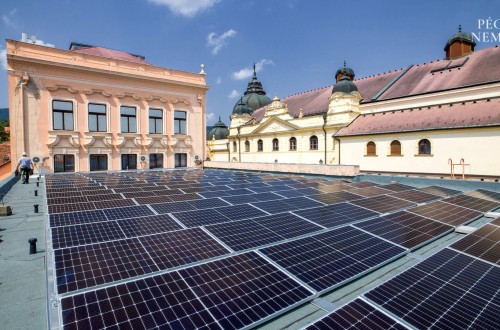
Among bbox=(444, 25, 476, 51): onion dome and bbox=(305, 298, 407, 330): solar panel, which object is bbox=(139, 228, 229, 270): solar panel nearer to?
bbox=(305, 298, 407, 330): solar panel

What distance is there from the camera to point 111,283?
3.31 m

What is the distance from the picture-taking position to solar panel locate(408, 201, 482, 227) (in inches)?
270

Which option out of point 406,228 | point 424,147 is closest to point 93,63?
Result: point 406,228

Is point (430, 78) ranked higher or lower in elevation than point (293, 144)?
higher

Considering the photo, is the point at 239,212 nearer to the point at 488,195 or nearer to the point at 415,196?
the point at 415,196

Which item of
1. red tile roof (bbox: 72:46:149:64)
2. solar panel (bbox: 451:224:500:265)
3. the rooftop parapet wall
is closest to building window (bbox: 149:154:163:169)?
the rooftop parapet wall

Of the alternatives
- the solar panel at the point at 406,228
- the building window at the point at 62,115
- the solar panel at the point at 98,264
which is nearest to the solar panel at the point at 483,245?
the solar panel at the point at 406,228

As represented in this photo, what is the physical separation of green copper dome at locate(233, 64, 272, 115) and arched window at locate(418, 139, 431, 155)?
36328 millimetres

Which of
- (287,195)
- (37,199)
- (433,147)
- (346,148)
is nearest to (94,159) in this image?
(37,199)

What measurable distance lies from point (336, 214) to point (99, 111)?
2584 cm

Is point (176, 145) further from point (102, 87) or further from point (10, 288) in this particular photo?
point (10, 288)

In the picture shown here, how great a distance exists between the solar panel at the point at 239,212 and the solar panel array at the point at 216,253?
29 millimetres

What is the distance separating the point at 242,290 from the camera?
335cm

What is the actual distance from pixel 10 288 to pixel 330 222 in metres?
6.08
